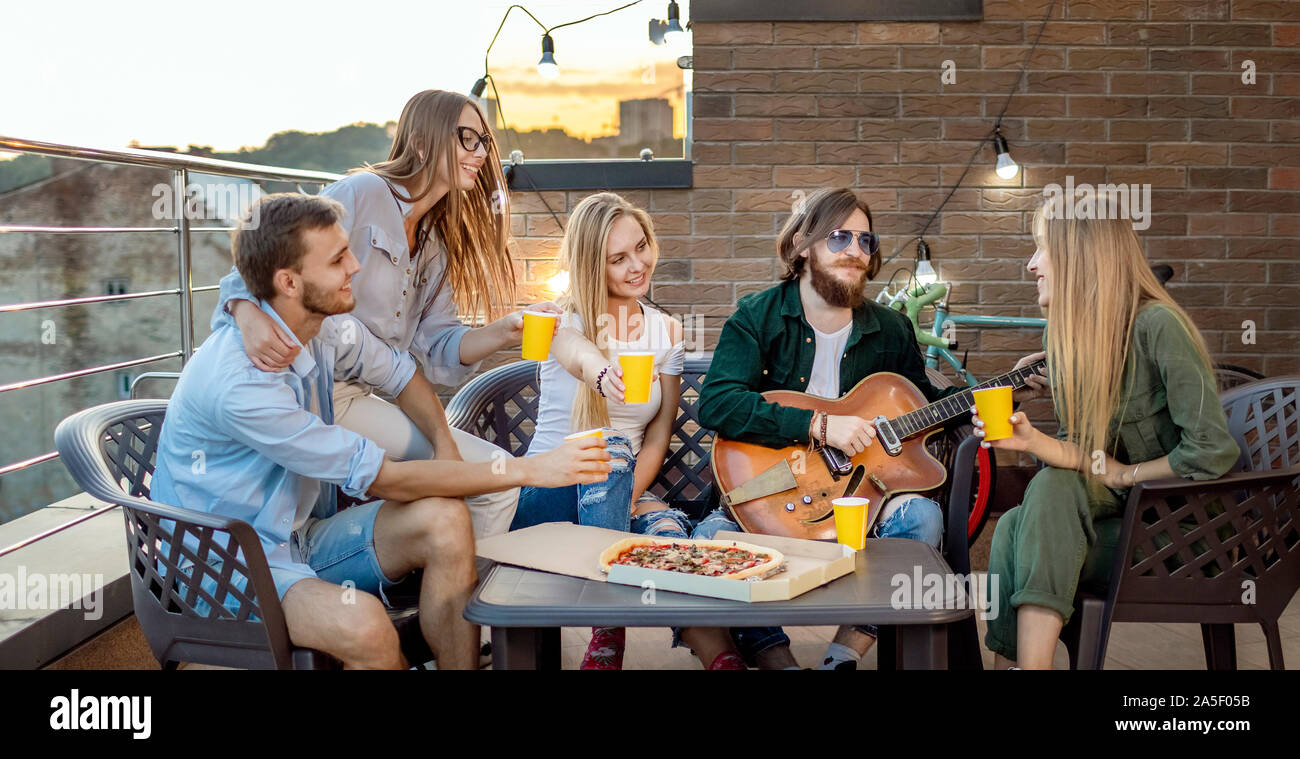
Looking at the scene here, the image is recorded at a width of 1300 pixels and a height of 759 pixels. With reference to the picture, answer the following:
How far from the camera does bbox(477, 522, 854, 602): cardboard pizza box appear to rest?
177cm

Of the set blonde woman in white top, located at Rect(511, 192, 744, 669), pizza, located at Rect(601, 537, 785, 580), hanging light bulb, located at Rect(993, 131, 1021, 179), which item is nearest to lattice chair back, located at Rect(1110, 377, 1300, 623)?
pizza, located at Rect(601, 537, 785, 580)

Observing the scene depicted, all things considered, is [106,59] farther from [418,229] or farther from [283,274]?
[283,274]

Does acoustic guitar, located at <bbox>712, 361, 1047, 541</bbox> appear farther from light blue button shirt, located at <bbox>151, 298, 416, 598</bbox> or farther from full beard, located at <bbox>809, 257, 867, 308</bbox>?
light blue button shirt, located at <bbox>151, 298, 416, 598</bbox>

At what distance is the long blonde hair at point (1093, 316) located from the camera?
2350 millimetres

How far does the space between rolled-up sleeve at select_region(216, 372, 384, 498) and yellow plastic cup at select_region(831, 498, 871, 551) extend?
0.95m

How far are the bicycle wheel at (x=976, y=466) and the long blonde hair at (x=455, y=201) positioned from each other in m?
1.26

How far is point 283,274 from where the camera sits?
208cm

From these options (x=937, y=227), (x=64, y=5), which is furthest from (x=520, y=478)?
(x=64, y=5)

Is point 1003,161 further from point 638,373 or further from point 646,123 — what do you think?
point 638,373

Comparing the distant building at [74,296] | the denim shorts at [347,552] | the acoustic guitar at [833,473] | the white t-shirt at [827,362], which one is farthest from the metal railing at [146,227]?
the distant building at [74,296]

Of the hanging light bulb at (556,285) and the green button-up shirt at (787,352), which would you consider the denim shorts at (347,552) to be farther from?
the hanging light bulb at (556,285)

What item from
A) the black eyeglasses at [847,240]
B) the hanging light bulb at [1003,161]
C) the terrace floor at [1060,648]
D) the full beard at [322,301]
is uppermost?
the hanging light bulb at [1003,161]
